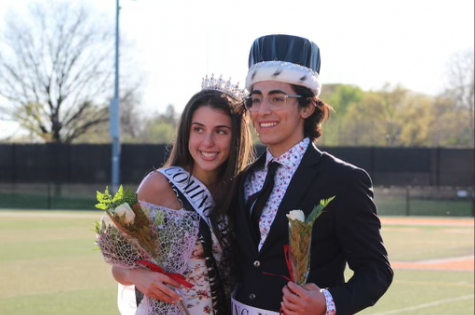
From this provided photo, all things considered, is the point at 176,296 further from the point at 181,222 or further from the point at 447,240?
the point at 447,240

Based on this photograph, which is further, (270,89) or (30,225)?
(30,225)

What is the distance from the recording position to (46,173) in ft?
93.2

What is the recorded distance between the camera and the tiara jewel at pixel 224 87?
3748 mm

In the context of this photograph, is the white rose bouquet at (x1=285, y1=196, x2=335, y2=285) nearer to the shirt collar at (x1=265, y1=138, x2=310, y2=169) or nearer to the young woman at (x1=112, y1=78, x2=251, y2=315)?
the shirt collar at (x1=265, y1=138, x2=310, y2=169)

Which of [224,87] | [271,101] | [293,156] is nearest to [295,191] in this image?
[293,156]

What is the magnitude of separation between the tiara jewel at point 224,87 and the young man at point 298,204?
0.29 metres

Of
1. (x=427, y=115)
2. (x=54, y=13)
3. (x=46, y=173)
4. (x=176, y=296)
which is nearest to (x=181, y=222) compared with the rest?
(x=176, y=296)

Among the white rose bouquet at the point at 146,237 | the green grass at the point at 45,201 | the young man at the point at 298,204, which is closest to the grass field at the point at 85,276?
the white rose bouquet at the point at 146,237

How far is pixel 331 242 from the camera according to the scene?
3.20 metres

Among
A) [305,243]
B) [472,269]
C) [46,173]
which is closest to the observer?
[305,243]

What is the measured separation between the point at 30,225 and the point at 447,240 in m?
8.79

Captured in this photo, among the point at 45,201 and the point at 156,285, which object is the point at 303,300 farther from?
→ the point at 45,201

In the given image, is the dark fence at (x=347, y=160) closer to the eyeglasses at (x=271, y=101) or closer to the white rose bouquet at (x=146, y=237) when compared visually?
the white rose bouquet at (x=146, y=237)

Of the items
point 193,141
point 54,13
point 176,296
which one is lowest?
point 176,296
